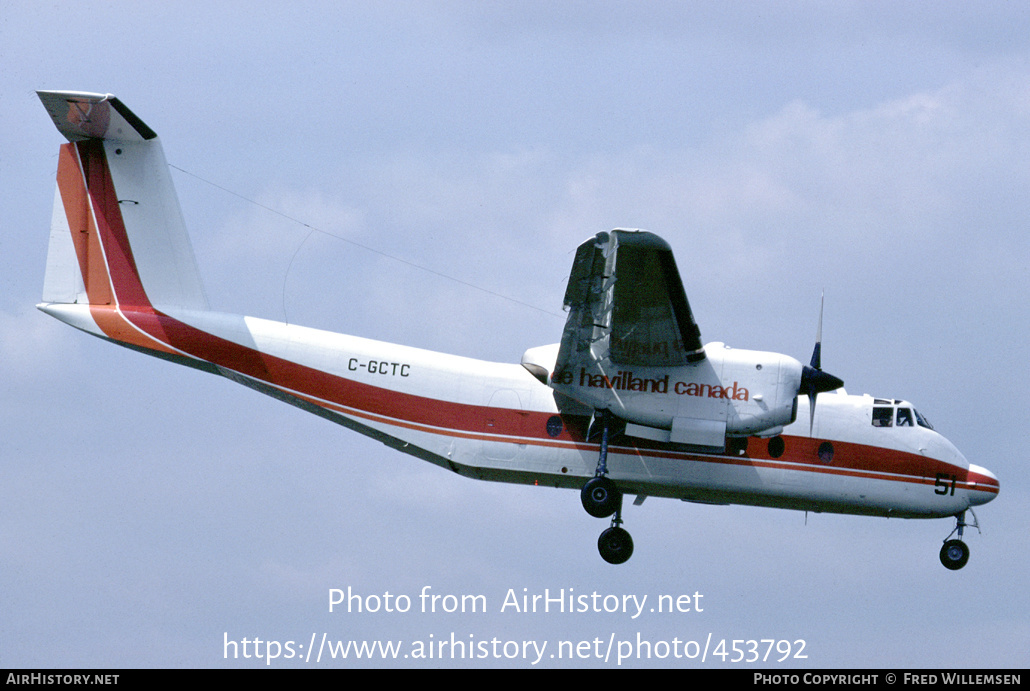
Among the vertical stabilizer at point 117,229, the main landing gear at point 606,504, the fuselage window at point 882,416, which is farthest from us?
the vertical stabilizer at point 117,229

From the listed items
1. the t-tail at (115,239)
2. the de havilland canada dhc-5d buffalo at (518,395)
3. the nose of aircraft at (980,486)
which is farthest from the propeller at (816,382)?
the t-tail at (115,239)

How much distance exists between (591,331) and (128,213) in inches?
348

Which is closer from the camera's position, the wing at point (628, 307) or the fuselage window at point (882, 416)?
the wing at point (628, 307)

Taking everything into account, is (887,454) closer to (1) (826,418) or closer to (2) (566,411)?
(1) (826,418)

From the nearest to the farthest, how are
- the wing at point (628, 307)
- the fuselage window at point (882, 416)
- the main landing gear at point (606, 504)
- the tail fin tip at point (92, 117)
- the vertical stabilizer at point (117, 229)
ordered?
1. the wing at point (628, 307)
2. the main landing gear at point (606, 504)
3. the tail fin tip at point (92, 117)
4. the fuselage window at point (882, 416)
5. the vertical stabilizer at point (117, 229)

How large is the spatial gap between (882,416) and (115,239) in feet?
45.9

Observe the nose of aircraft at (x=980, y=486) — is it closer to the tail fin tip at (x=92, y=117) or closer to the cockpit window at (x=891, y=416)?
the cockpit window at (x=891, y=416)

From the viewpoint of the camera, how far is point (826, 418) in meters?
22.0

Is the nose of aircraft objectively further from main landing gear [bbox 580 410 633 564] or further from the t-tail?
the t-tail

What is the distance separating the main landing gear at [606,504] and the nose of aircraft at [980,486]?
244 inches

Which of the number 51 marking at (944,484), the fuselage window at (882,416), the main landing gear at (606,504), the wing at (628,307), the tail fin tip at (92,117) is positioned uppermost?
the tail fin tip at (92,117)

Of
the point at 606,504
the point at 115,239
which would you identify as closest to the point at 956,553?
the point at 606,504

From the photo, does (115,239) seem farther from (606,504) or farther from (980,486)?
(980,486)

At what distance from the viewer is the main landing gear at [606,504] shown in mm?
20703
